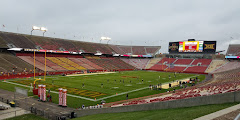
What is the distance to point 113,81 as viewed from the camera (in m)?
39.0

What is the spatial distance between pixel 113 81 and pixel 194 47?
151 feet

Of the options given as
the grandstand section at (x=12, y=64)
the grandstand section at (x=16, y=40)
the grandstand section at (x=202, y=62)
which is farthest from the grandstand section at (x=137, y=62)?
the grandstand section at (x=12, y=64)

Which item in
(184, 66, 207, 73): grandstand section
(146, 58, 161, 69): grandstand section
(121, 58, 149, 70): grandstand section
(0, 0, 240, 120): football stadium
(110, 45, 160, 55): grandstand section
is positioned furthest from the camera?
(110, 45, 160, 55): grandstand section

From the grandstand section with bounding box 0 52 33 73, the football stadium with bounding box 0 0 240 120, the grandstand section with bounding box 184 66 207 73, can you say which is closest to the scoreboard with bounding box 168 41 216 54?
the football stadium with bounding box 0 0 240 120

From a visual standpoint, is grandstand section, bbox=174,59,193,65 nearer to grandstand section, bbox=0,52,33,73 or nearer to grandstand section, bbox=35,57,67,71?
grandstand section, bbox=35,57,67,71

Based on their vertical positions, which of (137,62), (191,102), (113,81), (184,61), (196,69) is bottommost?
(113,81)

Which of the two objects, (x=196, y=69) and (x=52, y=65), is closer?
(x=52, y=65)

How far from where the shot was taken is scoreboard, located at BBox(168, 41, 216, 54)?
67.6 meters

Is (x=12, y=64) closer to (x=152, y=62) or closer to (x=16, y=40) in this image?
(x=16, y=40)

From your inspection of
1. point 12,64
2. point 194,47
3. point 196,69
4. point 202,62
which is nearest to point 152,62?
point 202,62

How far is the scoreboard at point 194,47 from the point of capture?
67.6 metres

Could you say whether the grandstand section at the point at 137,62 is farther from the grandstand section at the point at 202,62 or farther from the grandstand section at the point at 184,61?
the grandstand section at the point at 202,62

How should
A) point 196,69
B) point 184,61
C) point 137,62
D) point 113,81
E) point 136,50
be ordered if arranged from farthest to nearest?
point 136,50
point 137,62
point 184,61
point 196,69
point 113,81

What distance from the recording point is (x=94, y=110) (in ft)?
51.5
